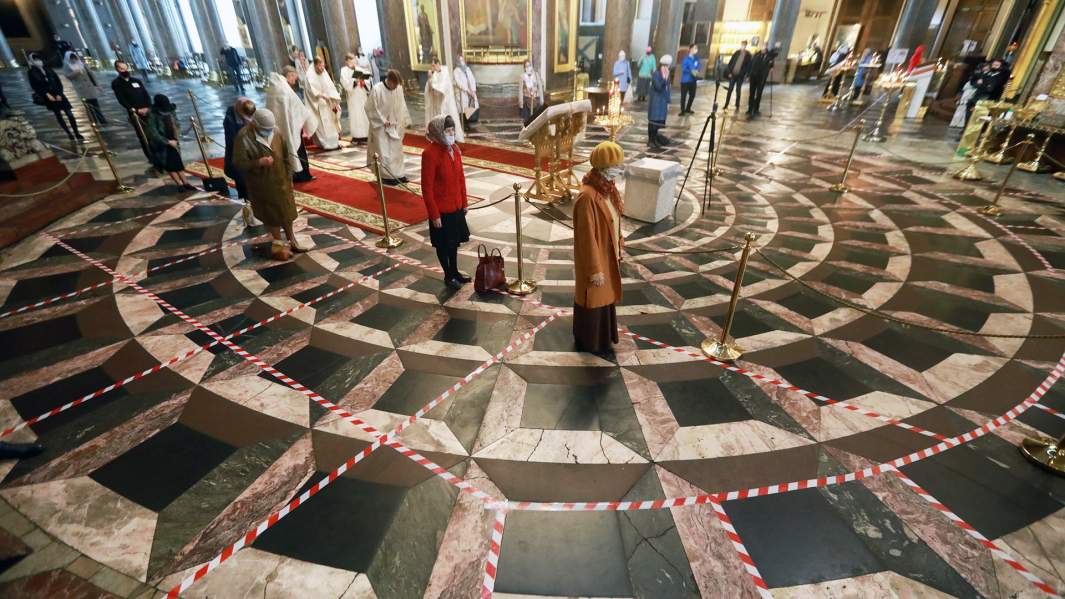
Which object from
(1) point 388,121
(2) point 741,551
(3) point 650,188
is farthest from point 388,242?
(2) point 741,551

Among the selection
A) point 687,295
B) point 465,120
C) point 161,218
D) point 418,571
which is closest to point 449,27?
point 465,120

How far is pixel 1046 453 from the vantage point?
2.71m

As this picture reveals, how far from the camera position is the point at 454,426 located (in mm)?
2994

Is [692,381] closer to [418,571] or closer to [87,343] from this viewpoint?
[418,571]

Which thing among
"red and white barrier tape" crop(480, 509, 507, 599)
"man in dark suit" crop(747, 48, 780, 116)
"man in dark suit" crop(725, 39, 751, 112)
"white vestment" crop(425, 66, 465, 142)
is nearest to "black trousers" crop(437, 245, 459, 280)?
"red and white barrier tape" crop(480, 509, 507, 599)

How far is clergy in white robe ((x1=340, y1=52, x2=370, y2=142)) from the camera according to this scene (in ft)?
32.8

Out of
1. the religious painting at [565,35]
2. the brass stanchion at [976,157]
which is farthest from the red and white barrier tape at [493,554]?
the religious painting at [565,35]

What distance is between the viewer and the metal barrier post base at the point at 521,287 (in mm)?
4590

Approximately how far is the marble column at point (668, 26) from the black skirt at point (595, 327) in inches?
752

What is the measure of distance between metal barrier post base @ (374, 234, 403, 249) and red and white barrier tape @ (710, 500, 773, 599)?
4.51 m

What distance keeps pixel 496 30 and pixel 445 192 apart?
1201cm

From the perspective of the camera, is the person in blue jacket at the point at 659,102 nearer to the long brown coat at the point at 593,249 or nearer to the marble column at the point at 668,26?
the long brown coat at the point at 593,249

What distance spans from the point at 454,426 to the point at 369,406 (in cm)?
65

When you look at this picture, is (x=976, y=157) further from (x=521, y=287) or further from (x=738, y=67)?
(x=521, y=287)
